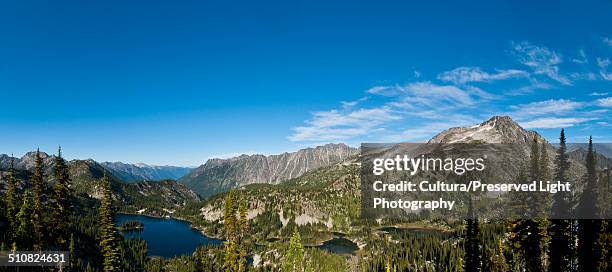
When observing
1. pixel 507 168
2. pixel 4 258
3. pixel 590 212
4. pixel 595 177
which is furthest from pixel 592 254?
pixel 4 258

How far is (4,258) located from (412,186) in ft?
302

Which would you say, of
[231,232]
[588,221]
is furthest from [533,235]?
[231,232]

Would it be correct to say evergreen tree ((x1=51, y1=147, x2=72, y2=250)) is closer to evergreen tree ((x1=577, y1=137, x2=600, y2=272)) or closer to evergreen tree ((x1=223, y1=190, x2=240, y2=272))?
evergreen tree ((x1=223, y1=190, x2=240, y2=272))

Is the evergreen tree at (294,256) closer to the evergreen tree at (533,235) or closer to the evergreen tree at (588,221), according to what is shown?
the evergreen tree at (533,235)

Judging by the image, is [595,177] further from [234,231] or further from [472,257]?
[234,231]

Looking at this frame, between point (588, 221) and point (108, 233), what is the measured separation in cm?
6440

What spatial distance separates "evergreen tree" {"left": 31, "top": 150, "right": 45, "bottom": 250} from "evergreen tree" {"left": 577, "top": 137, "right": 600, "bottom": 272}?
6978cm

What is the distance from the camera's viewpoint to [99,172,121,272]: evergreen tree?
57.0 metres

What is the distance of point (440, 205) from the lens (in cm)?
3909

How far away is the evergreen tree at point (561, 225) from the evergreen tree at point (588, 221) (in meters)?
1.55

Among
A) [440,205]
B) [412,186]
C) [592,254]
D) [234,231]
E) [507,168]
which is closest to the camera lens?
[412,186]

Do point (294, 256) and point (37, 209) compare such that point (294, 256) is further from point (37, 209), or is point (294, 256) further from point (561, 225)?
point (561, 225)

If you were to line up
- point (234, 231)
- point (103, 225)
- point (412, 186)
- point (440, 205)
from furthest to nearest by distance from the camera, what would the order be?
point (234, 231)
point (103, 225)
point (440, 205)
point (412, 186)

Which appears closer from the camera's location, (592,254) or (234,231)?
(592,254)
